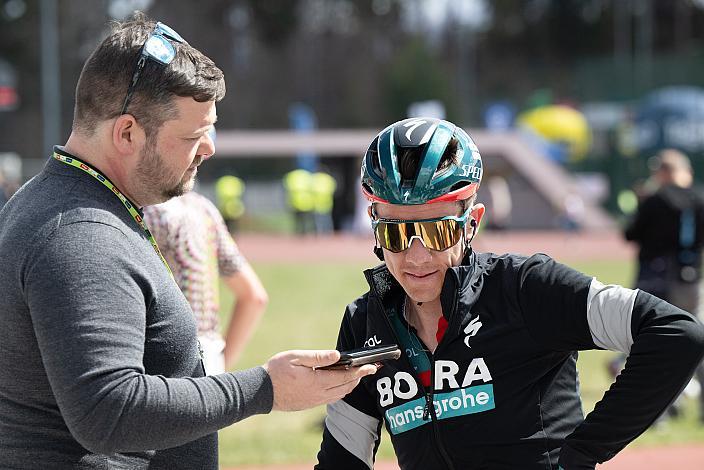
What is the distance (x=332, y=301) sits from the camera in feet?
56.3

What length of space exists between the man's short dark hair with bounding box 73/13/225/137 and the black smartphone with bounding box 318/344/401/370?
28.0 inches

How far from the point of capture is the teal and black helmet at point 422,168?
2.69 metres

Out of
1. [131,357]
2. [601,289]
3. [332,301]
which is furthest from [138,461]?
[332,301]

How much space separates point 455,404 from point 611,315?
1.59ft

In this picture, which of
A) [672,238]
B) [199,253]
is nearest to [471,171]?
[199,253]

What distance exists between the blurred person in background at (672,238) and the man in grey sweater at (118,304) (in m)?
7.30

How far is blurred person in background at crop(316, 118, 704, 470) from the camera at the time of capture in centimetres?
241

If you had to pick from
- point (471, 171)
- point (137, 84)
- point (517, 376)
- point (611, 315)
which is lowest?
point (517, 376)

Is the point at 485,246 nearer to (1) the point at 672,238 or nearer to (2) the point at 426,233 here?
(1) the point at 672,238

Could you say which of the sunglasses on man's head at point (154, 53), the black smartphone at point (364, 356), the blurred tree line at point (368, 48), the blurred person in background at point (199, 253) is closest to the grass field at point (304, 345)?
the blurred person in background at point (199, 253)

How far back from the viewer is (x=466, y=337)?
2.66 meters

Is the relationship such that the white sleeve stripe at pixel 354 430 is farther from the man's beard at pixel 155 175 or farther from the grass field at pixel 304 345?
the grass field at pixel 304 345

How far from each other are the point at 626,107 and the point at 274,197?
1588cm

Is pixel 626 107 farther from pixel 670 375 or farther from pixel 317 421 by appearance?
pixel 670 375
